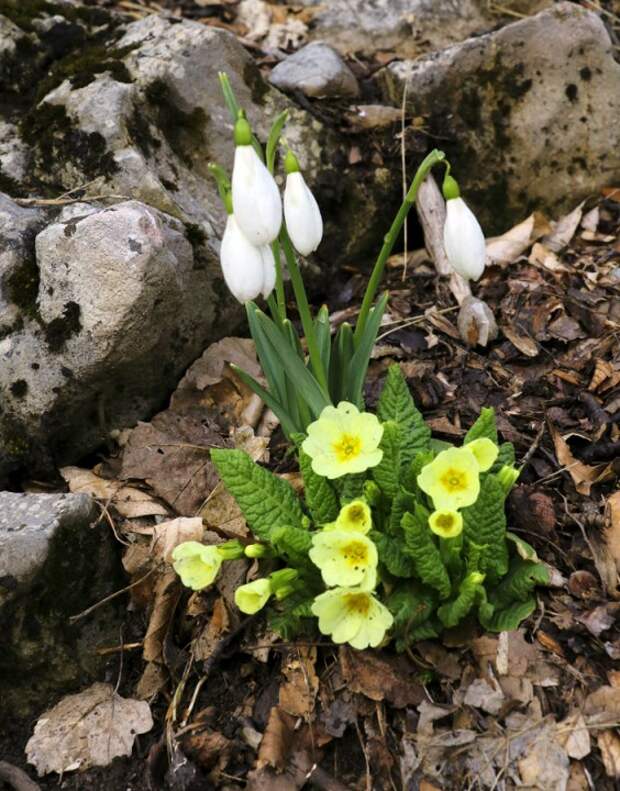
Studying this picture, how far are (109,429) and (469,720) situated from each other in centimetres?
164

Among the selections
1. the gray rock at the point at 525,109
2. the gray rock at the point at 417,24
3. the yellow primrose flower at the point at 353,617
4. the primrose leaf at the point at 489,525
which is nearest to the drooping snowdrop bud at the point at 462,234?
the primrose leaf at the point at 489,525

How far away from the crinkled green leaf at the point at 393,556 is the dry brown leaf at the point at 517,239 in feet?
6.03

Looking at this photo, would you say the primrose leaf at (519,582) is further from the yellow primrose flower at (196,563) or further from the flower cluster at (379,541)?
the yellow primrose flower at (196,563)

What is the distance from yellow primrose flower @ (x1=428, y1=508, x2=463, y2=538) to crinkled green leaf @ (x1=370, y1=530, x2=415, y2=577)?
175 mm

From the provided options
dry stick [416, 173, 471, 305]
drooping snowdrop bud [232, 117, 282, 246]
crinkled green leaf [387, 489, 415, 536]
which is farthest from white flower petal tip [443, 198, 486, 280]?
dry stick [416, 173, 471, 305]

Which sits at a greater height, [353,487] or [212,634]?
[353,487]

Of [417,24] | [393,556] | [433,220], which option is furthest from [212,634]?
[417,24]

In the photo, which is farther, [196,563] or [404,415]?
[404,415]

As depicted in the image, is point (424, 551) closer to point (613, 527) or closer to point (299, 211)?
point (613, 527)

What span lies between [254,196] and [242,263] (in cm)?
20

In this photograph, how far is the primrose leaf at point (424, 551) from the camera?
2.04 m

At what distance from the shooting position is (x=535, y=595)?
90.1 inches

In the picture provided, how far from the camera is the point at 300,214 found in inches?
88.4

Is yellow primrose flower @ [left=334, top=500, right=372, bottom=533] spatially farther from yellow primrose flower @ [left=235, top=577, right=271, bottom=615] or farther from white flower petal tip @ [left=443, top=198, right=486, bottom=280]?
white flower petal tip @ [left=443, top=198, right=486, bottom=280]
